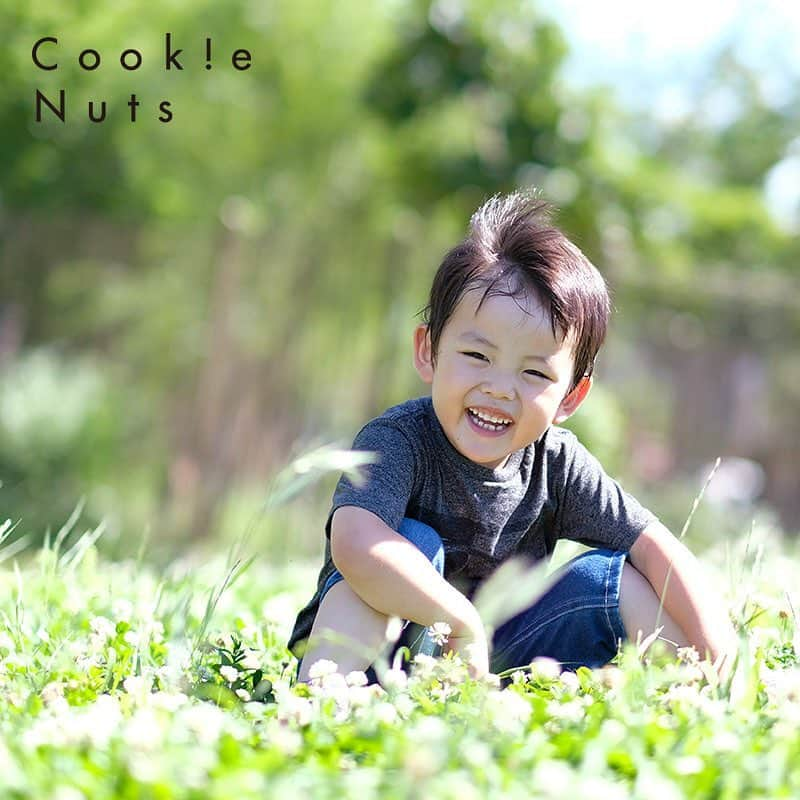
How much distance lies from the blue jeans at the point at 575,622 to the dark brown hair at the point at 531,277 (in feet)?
0.96

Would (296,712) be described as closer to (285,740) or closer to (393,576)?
(285,740)

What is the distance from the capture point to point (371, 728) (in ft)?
4.14

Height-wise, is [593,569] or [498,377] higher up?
[498,377]

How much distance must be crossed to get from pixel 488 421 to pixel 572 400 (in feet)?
0.73

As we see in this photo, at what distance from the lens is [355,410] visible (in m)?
6.70

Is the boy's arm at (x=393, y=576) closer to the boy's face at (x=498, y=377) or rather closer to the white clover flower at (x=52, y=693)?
the boy's face at (x=498, y=377)

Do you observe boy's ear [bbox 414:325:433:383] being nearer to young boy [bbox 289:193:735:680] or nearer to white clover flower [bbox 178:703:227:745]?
young boy [bbox 289:193:735:680]

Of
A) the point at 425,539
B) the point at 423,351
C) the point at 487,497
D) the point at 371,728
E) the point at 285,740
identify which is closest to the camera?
the point at 285,740

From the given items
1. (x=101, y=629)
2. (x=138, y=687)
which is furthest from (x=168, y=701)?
(x=101, y=629)

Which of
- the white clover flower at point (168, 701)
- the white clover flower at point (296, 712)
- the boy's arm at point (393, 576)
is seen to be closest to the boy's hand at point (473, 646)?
the boy's arm at point (393, 576)

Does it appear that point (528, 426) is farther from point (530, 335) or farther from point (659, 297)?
point (659, 297)

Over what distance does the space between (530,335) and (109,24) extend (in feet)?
17.1

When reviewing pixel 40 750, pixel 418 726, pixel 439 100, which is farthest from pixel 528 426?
pixel 439 100

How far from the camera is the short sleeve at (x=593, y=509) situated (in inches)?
79.2
